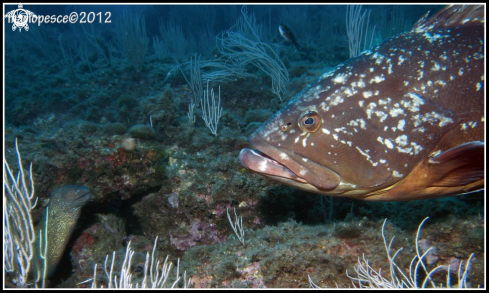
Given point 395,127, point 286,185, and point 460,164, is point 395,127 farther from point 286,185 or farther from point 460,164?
point 286,185

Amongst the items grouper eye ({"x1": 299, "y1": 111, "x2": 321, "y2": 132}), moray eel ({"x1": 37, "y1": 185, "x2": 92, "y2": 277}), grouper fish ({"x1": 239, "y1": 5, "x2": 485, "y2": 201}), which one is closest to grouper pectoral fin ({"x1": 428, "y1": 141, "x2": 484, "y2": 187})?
grouper fish ({"x1": 239, "y1": 5, "x2": 485, "y2": 201})

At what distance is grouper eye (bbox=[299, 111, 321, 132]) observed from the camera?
2.19 m

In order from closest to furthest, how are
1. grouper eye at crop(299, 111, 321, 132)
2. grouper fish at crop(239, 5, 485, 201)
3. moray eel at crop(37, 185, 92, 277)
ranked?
grouper fish at crop(239, 5, 485, 201) < grouper eye at crop(299, 111, 321, 132) < moray eel at crop(37, 185, 92, 277)

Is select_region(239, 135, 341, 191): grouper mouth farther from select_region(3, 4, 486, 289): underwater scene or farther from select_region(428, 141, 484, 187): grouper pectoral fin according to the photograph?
select_region(428, 141, 484, 187): grouper pectoral fin

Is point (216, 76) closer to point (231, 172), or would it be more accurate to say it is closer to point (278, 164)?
point (231, 172)

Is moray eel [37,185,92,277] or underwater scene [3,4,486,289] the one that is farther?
moray eel [37,185,92,277]

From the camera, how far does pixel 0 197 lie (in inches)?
104

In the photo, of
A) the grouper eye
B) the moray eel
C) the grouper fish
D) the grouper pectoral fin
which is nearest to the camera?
the grouper pectoral fin

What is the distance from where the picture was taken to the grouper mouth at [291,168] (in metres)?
2.09

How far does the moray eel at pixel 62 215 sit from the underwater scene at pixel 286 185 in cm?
2

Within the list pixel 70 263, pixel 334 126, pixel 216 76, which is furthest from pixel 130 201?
pixel 216 76

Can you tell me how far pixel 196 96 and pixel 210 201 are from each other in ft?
13.6

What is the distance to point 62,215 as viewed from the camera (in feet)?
11.9

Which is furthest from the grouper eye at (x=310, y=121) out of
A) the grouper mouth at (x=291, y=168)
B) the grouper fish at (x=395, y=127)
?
the grouper mouth at (x=291, y=168)
